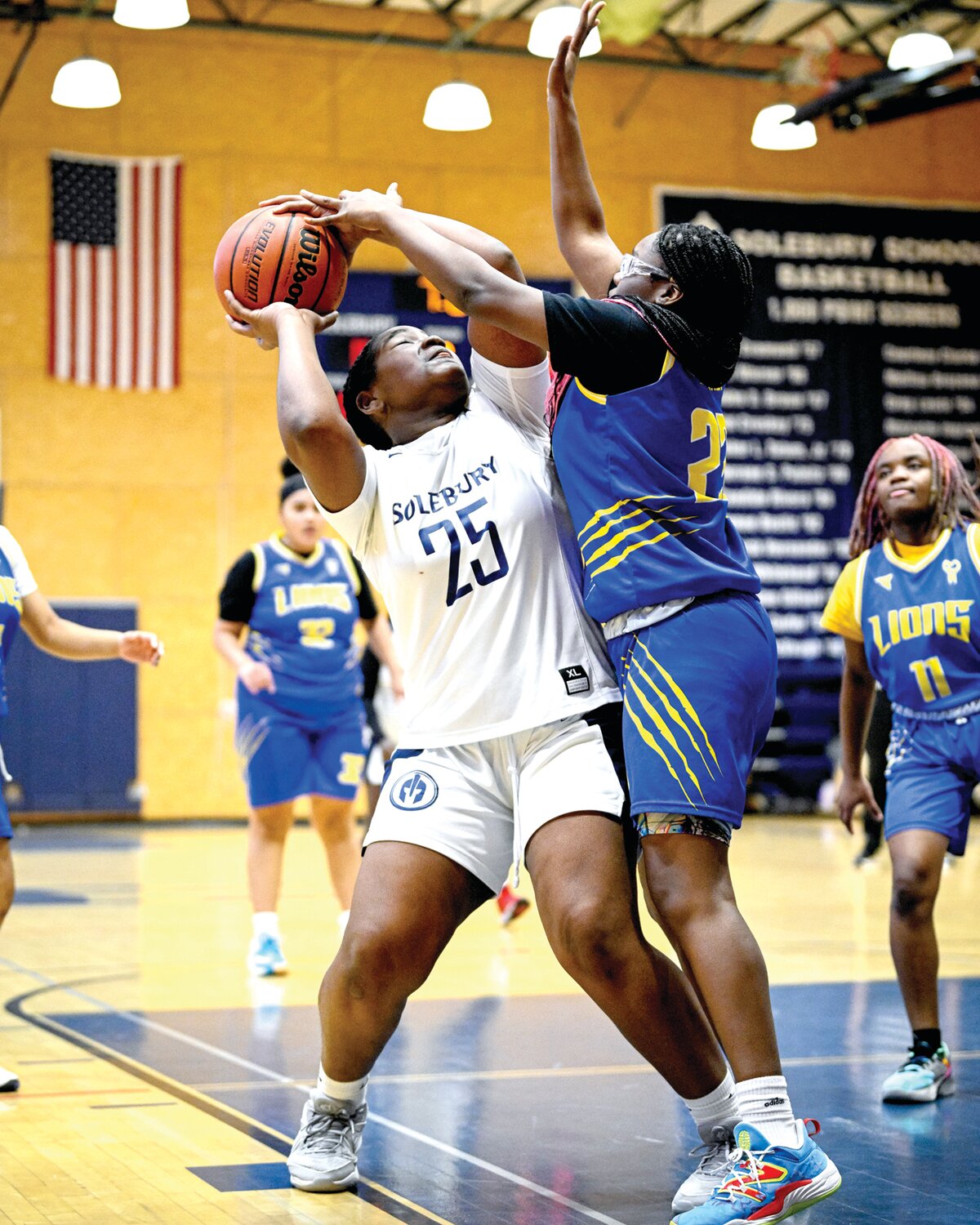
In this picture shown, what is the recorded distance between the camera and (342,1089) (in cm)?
326

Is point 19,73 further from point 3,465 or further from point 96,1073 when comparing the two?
point 96,1073

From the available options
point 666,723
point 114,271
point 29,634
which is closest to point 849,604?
point 666,723

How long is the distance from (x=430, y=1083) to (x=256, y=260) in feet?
7.07

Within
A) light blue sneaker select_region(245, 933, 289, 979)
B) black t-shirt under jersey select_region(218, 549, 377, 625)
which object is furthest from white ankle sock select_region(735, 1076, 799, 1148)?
black t-shirt under jersey select_region(218, 549, 377, 625)

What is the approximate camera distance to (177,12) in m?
9.86

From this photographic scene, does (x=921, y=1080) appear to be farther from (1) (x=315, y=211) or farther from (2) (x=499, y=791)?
(1) (x=315, y=211)

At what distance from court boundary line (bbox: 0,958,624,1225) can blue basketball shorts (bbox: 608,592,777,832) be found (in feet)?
2.59

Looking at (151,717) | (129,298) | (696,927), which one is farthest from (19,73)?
(696,927)

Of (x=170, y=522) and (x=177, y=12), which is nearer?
(x=177, y=12)

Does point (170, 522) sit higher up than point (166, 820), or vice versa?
point (170, 522)

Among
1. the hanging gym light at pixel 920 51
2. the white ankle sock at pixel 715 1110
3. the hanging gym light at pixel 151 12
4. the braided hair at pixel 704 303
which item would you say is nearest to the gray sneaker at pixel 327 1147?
the white ankle sock at pixel 715 1110

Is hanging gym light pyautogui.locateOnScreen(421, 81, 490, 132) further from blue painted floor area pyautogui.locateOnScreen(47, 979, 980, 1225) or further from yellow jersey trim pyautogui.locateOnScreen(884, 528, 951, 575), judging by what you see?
yellow jersey trim pyautogui.locateOnScreen(884, 528, 951, 575)

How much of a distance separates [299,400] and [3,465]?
11748 millimetres

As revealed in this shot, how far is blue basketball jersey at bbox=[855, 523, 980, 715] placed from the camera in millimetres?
4527
